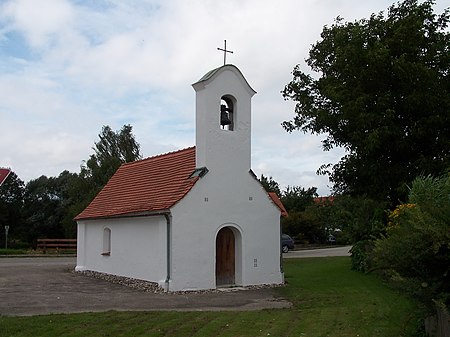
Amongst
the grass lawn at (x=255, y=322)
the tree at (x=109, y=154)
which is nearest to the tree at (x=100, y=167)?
the tree at (x=109, y=154)

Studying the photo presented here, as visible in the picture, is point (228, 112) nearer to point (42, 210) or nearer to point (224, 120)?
point (224, 120)

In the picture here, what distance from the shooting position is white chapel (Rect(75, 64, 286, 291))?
18.4 metres

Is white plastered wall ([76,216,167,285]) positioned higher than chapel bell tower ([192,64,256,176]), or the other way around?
chapel bell tower ([192,64,256,176])

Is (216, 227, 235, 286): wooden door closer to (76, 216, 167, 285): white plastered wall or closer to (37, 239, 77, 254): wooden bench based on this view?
(76, 216, 167, 285): white plastered wall

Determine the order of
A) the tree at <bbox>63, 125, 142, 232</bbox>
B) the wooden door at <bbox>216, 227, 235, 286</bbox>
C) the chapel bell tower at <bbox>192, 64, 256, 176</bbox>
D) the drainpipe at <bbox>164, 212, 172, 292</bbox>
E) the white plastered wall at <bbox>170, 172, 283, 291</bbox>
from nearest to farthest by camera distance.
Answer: the drainpipe at <bbox>164, 212, 172, 292</bbox> → the white plastered wall at <bbox>170, 172, 283, 291</bbox> → the chapel bell tower at <bbox>192, 64, 256, 176</bbox> → the wooden door at <bbox>216, 227, 235, 286</bbox> → the tree at <bbox>63, 125, 142, 232</bbox>

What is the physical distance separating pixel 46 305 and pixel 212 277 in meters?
5.95

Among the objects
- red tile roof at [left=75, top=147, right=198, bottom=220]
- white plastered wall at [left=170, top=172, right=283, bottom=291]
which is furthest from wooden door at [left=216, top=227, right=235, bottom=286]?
red tile roof at [left=75, top=147, right=198, bottom=220]

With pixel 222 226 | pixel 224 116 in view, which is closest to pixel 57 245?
pixel 222 226

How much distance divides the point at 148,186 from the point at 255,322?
37.2 ft

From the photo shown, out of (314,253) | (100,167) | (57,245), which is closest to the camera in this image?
(314,253)

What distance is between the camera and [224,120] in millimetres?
19750

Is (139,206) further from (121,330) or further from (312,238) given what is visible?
(312,238)

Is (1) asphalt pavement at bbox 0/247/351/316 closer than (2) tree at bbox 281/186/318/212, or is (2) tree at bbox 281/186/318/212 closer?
(1) asphalt pavement at bbox 0/247/351/316

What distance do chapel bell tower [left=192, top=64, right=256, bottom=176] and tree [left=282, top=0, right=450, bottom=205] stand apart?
3.07 metres
